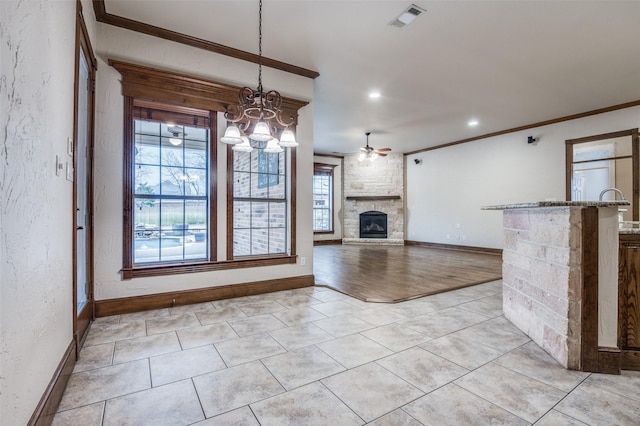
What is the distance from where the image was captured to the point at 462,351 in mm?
2342

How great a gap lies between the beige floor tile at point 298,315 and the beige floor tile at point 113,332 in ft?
3.94

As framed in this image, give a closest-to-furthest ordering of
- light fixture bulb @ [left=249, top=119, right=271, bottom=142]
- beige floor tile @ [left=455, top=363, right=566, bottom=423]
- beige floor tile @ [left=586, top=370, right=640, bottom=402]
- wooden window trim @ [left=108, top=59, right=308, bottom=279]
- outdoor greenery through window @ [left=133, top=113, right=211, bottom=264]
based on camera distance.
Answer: beige floor tile @ [left=455, top=363, right=566, bottom=423] < beige floor tile @ [left=586, top=370, right=640, bottom=402] < light fixture bulb @ [left=249, top=119, right=271, bottom=142] < wooden window trim @ [left=108, top=59, right=308, bottom=279] < outdoor greenery through window @ [left=133, top=113, right=211, bottom=264]

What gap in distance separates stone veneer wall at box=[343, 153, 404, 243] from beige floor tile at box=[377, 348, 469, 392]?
7.61m

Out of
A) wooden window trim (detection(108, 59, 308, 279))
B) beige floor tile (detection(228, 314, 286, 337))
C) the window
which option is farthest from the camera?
the window

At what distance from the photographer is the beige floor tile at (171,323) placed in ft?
9.02

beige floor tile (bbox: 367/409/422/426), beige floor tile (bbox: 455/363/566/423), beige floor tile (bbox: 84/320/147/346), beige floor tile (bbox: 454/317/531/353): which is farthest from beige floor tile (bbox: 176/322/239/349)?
beige floor tile (bbox: 454/317/531/353)

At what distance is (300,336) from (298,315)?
0.51m

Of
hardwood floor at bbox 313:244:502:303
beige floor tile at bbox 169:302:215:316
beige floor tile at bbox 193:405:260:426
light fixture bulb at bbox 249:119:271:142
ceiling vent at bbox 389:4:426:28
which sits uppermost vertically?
ceiling vent at bbox 389:4:426:28

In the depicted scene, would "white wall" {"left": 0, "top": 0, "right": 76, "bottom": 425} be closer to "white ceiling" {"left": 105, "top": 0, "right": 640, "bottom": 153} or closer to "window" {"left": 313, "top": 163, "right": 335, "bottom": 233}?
"white ceiling" {"left": 105, "top": 0, "right": 640, "bottom": 153}

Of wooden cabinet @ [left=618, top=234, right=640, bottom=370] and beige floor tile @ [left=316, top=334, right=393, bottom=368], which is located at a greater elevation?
wooden cabinet @ [left=618, top=234, right=640, bottom=370]

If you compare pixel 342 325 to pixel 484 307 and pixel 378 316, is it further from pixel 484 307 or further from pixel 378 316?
pixel 484 307

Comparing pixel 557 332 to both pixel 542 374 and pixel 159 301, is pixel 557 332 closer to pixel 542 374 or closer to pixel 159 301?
pixel 542 374

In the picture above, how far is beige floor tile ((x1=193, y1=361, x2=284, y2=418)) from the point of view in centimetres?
168

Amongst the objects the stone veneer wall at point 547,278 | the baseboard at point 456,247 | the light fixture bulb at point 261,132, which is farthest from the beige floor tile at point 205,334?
the baseboard at point 456,247
